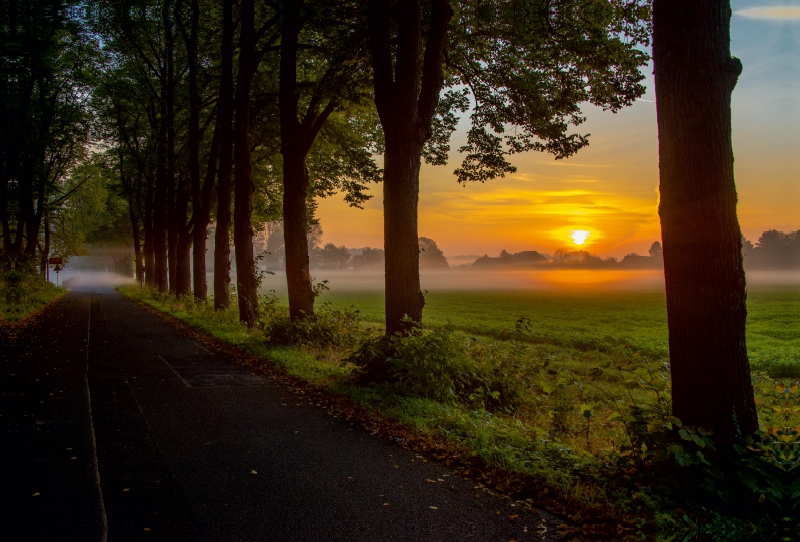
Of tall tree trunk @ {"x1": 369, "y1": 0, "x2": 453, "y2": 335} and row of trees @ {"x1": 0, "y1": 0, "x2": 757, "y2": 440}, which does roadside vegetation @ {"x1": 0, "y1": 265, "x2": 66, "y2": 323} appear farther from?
tall tree trunk @ {"x1": 369, "y1": 0, "x2": 453, "y2": 335}

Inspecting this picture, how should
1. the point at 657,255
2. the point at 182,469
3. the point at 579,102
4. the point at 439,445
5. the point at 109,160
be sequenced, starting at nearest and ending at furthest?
the point at 182,469 < the point at 439,445 < the point at 579,102 < the point at 109,160 < the point at 657,255

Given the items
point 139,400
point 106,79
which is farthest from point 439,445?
point 106,79

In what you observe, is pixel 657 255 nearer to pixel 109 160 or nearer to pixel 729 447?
pixel 109 160

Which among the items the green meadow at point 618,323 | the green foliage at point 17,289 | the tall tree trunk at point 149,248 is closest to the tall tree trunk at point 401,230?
the green meadow at point 618,323

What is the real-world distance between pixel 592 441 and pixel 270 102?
50.2 feet

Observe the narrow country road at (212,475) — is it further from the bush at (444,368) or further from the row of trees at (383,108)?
the row of trees at (383,108)

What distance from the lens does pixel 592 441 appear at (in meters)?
6.80

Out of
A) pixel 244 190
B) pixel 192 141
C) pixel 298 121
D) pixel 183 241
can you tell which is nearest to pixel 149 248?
pixel 183 241

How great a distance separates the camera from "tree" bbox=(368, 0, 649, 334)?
340 inches

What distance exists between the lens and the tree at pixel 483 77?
8633 millimetres

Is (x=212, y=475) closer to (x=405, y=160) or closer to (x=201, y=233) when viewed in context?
(x=405, y=160)

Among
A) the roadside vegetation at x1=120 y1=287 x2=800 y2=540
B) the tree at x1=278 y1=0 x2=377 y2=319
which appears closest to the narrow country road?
the roadside vegetation at x1=120 y1=287 x2=800 y2=540

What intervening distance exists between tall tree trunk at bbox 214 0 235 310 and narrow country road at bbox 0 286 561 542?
33.7 feet

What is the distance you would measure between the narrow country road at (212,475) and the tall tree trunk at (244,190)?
25.6 ft
